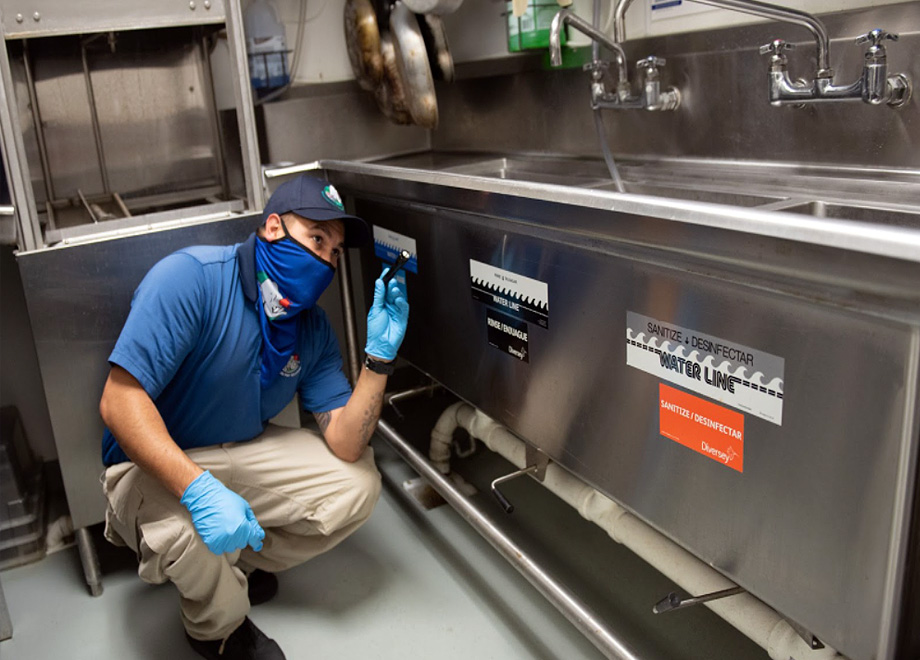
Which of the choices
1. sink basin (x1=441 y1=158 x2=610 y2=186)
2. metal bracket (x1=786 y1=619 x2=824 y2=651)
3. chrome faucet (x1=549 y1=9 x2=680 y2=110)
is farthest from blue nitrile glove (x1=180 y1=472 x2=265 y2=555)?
chrome faucet (x1=549 y1=9 x2=680 y2=110)

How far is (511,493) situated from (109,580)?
1003 millimetres

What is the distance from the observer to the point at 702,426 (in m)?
1.15

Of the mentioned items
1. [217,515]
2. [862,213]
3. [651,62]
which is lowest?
[217,515]

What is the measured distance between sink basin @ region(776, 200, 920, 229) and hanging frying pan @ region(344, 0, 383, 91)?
4.06 ft

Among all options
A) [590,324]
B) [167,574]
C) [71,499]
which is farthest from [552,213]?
[71,499]

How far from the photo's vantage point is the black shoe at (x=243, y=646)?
1.59m

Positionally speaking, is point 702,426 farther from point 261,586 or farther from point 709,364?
point 261,586

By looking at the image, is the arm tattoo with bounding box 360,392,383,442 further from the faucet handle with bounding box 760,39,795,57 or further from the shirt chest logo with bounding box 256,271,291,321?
the faucet handle with bounding box 760,39,795,57

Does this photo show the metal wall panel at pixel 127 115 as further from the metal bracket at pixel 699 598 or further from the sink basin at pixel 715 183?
the metal bracket at pixel 699 598

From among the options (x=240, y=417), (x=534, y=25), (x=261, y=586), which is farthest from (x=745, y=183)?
(x=261, y=586)

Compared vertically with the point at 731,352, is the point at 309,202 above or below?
above

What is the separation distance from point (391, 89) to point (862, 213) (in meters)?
1.28

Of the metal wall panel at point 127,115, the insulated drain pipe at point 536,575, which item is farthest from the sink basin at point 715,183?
the insulated drain pipe at point 536,575

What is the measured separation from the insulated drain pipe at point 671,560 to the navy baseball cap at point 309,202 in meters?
0.64
